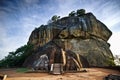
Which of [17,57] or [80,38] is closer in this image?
[17,57]

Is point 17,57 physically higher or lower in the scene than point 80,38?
lower

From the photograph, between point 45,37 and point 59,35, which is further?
point 45,37

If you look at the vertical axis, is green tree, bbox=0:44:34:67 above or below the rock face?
below

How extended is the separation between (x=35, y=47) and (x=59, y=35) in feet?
26.3

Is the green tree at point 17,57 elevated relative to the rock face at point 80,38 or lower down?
lower down

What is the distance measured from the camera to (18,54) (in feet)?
94.6

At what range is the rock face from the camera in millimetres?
26694

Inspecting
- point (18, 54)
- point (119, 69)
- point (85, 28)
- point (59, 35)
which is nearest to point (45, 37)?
point (59, 35)

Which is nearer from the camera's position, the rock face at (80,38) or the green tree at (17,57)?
the green tree at (17,57)

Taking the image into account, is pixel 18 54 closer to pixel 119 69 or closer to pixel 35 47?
pixel 35 47

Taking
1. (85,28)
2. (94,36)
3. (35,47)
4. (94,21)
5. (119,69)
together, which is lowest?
(119,69)

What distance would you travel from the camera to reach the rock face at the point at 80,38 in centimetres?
2669

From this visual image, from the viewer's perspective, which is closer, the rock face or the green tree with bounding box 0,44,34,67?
the green tree with bounding box 0,44,34,67

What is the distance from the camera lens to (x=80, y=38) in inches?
1224
